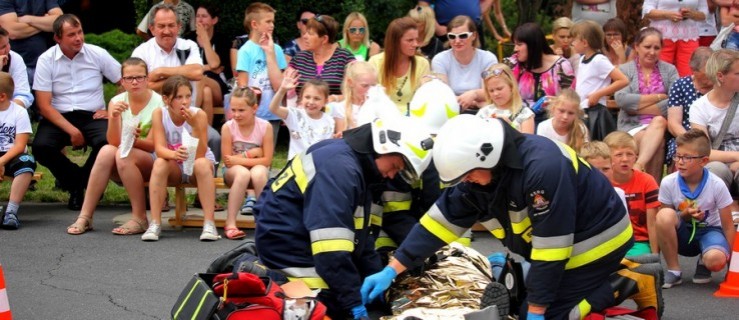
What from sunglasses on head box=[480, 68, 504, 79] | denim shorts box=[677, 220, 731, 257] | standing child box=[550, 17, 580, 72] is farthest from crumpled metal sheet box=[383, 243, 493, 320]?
standing child box=[550, 17, 580, 72]

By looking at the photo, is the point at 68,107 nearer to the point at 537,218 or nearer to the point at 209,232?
the point at 209,232

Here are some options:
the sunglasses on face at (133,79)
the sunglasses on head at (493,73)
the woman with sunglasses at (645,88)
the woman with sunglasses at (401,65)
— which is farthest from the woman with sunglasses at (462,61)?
the sunglasses on face at (133,79)

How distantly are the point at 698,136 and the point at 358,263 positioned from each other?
9.11 feet

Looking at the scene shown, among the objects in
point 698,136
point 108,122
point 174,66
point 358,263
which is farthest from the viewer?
point 174,66

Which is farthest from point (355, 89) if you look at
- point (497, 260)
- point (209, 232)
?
point (497, 260)

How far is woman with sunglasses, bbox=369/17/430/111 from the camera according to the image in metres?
10.2

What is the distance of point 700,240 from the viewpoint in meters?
8.05

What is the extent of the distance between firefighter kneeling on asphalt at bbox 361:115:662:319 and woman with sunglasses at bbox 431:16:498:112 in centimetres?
407

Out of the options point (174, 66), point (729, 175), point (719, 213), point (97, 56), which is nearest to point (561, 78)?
point (729, 175)

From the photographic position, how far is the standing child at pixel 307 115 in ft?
31.8

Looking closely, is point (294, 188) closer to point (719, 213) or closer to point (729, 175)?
point (719, 213)

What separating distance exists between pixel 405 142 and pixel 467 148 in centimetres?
55

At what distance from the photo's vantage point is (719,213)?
317 inches

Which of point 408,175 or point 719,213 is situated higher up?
point 408,175
